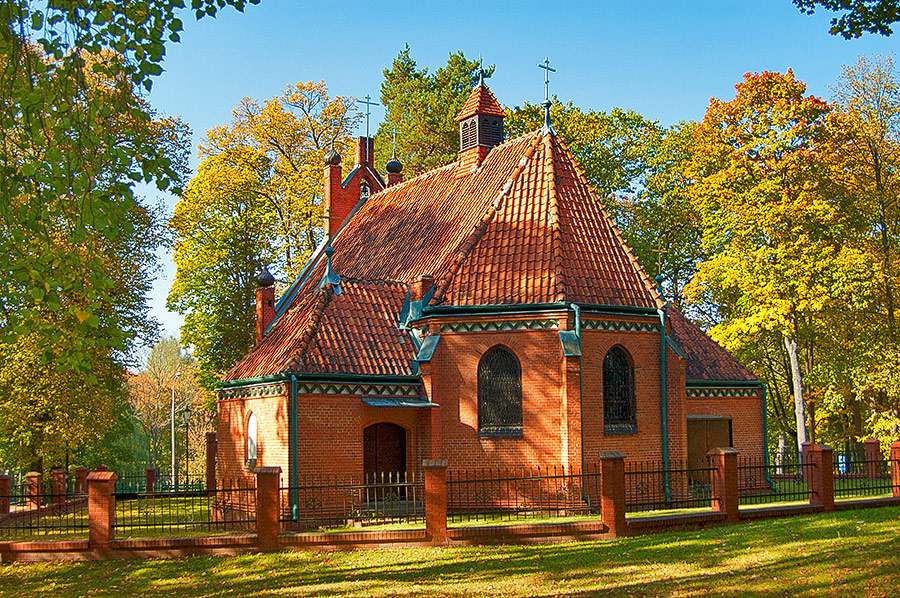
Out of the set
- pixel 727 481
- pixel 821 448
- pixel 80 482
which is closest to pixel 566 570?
pixel 727 481

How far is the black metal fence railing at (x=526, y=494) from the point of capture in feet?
60.2

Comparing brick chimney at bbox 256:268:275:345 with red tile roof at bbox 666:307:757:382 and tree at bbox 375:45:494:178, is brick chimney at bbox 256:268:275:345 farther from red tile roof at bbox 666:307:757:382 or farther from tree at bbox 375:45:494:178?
tree at bbox 375:45:494:178

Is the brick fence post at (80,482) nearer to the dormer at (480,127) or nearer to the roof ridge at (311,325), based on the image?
the roof ridge at (311,325)

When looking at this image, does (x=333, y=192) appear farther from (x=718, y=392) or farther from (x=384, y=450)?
(x=718, y=392)

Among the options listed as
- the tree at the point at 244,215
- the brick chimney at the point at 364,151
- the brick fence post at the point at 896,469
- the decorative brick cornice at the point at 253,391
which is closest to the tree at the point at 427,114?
the tree at the point at 244,215

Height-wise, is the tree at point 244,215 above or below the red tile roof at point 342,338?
above

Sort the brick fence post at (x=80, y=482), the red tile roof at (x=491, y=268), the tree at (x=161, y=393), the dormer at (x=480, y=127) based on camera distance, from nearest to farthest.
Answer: the red tile roof at (x=491, y=268) < the brick fence post at (x=80, y=482) < the dormer at (x=480, y=127) < the tree at (x=161, y=393)

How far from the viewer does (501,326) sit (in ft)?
65.5

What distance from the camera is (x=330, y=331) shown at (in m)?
20.9

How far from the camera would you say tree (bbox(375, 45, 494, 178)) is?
139ft

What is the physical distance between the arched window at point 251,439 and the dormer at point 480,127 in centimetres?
1032

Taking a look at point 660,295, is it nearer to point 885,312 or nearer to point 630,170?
point 885,312

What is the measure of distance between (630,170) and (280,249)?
16475 mm

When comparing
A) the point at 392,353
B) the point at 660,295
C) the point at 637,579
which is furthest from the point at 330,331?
the point at 637,579
